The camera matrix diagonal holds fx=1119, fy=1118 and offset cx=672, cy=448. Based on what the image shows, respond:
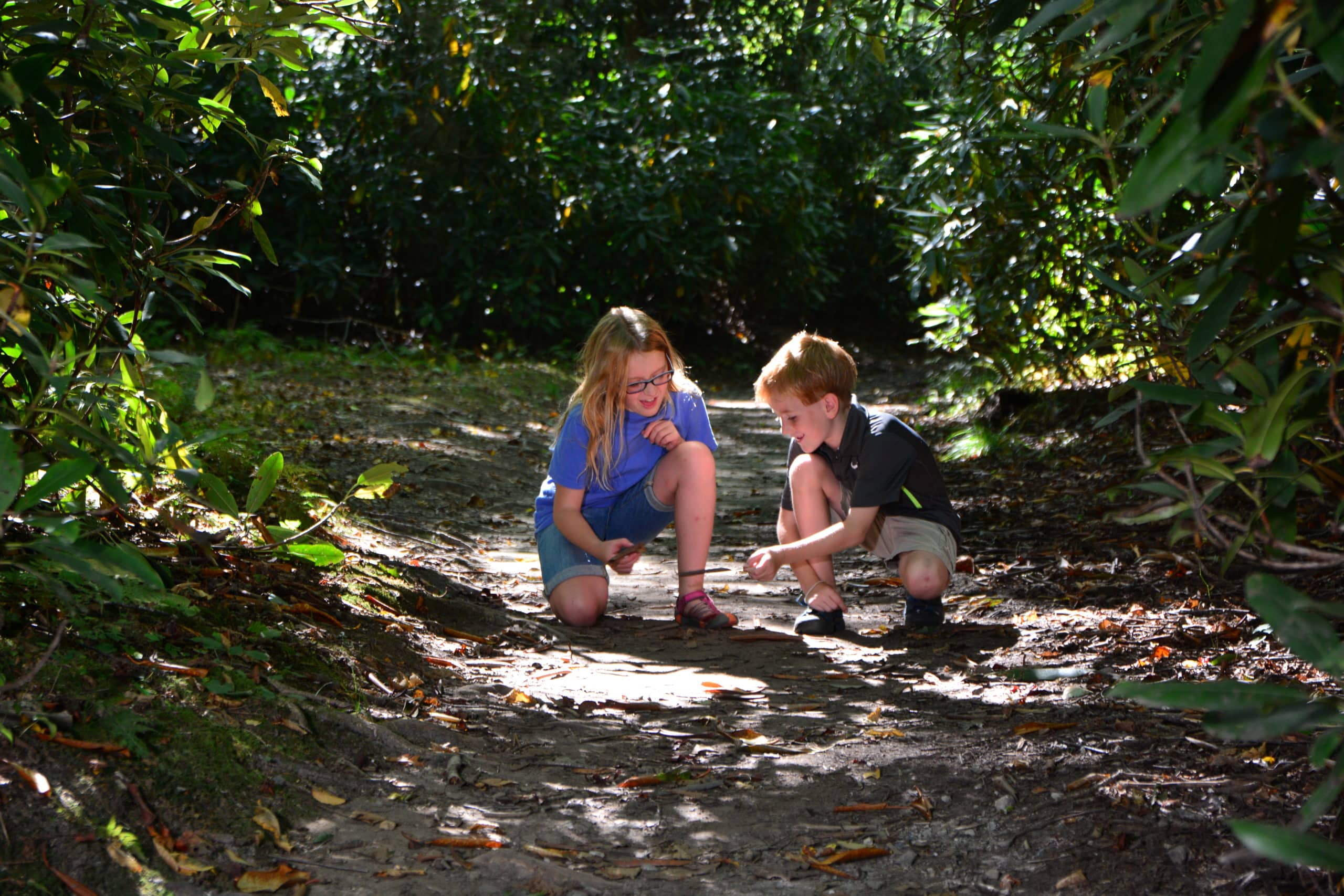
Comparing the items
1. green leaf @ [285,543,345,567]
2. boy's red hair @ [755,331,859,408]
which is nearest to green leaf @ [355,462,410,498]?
green leaf @ [285,543,345,567]

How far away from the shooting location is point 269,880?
6.16 ft

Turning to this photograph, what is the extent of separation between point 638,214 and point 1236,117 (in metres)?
10.6

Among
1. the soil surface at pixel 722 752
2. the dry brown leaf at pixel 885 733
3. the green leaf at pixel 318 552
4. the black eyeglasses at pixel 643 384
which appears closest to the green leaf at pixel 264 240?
the green leaf at pixel 318 552

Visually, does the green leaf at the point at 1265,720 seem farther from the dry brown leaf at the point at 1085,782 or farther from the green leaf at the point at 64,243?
the green leaf at the point at 64,243

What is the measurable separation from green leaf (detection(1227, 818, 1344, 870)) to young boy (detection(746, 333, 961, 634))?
94.8 inches

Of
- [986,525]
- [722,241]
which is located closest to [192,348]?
[722,241]

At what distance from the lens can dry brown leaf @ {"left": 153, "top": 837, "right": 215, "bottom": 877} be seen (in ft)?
6.10

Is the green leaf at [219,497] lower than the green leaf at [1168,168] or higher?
lower

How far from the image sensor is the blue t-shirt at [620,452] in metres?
3.95

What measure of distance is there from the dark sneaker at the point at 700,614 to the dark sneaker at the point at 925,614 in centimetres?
60

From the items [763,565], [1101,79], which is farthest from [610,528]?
[1101,79]

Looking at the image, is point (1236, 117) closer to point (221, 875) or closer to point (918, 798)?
point (918, 798)

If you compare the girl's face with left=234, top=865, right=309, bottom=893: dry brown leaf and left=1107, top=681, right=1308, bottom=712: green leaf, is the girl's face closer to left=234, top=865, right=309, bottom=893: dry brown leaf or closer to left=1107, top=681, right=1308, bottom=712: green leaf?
left=234, top=865, right=309, bottom=893: dry brown leaf

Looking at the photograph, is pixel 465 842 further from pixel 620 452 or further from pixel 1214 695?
pixel 620 452
